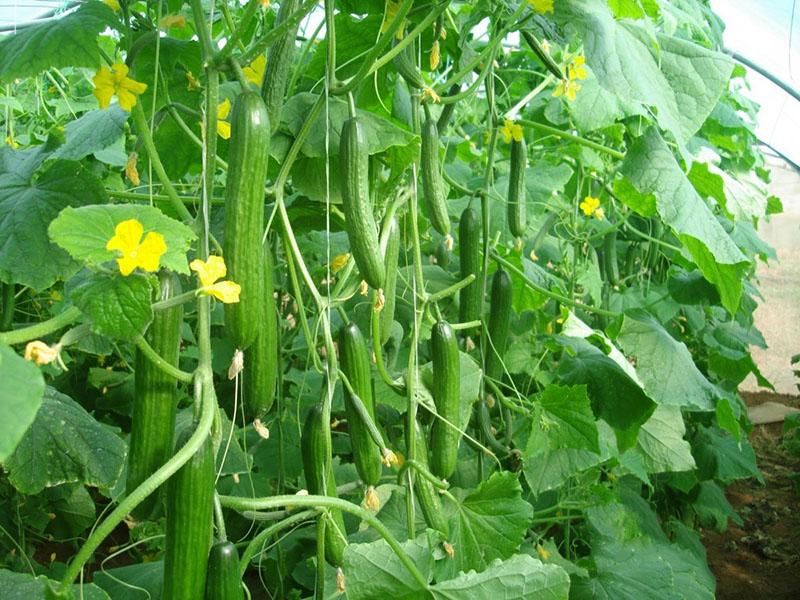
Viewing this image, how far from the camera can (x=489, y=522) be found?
68.7 inches

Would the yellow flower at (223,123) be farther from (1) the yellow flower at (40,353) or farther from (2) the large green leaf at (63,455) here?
(1) the yellow flower at (40,353)

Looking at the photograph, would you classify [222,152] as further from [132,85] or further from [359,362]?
[359,362]

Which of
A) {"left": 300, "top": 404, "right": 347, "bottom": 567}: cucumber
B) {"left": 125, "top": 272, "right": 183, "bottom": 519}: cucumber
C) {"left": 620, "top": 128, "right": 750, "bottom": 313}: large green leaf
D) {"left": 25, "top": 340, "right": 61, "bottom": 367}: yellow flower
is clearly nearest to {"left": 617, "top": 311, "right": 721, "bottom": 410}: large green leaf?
{"left": 620, "top": 128, "right": 750, "bottom": 313}: large green leaf

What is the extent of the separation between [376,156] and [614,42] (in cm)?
46

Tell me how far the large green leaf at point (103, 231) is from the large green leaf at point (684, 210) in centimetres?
97

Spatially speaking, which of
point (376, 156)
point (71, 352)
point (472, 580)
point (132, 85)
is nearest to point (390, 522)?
point (472, 580)

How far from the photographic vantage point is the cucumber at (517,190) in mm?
2180

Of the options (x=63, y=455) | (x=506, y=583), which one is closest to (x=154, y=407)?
(x=63, y=455)

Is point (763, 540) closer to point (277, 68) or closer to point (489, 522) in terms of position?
point (489, 522)

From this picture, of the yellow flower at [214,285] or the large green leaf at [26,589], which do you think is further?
the large green leaf at [26,589]

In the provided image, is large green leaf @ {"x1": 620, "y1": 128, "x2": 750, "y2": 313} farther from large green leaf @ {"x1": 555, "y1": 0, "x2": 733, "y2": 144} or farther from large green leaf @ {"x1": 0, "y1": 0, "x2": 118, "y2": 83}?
large green leaf @ {"x1": 0, "y1": 0, "x2": 118, "y2": 83}

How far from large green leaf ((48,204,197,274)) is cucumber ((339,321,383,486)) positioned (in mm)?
496

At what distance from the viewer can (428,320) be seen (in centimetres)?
201

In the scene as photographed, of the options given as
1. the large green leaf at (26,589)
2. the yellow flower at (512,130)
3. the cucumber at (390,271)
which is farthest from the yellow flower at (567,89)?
the large green leaf at (26,589)
